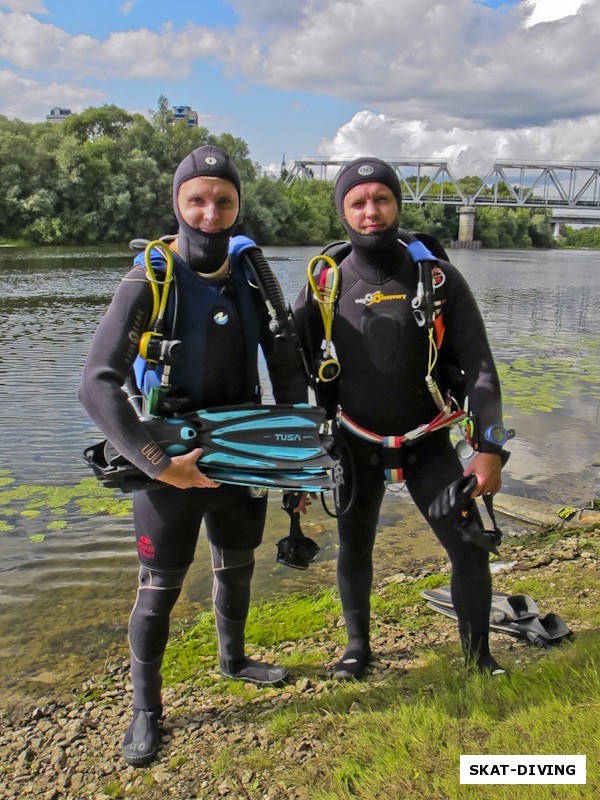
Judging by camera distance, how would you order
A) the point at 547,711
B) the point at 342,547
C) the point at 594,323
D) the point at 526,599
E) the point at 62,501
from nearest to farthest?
the point at 547,711 < the point at 342,547 < the point at 526,599 < the point at 62,501 < the point at 594,323

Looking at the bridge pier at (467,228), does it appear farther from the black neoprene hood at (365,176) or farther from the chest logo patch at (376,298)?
the chest logo patch at (376,298)

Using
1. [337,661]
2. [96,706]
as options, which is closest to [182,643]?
[96,706]

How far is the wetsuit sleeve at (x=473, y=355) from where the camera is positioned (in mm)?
2641

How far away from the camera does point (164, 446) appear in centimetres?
238

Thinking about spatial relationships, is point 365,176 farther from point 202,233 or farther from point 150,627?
point 150,627

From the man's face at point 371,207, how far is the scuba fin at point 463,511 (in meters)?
1.05

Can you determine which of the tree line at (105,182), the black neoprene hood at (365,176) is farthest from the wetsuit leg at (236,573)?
the tree line at (105,182)

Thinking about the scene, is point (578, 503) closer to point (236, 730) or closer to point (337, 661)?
point (337, 661)

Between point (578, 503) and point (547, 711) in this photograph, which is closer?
point (547, 711)

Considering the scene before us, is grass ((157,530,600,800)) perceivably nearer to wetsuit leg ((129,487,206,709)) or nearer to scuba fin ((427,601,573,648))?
scuba fin ((427,601,573,648))

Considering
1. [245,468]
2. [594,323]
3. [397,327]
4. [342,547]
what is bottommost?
[594,323]

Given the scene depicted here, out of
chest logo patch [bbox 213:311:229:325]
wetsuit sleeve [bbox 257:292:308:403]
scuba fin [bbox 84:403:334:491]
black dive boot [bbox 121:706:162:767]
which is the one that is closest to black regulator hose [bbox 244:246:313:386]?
wetsuit sleeve [bbox 257:292:308:403]

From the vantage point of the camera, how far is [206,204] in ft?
8.13

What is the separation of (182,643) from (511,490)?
374 centimetres
